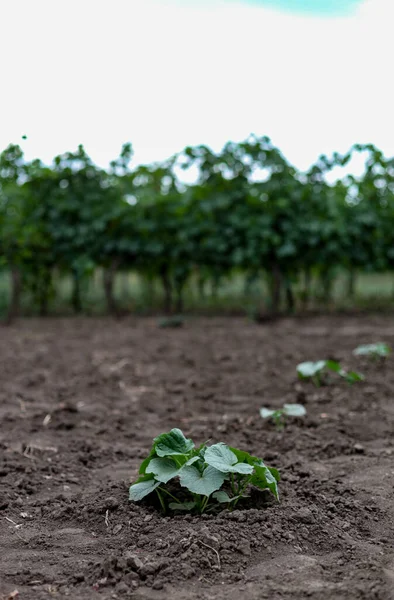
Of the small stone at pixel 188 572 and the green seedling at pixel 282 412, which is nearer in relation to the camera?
the small stone at pixel 188 572

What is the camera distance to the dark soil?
2.12 meters

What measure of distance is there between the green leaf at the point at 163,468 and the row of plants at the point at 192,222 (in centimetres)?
777

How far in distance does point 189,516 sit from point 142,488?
8.6 inches

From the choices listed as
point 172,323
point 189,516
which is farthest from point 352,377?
point 172,323

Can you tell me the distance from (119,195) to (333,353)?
5.68 m

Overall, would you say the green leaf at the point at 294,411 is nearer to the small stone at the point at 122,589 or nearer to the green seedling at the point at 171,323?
the small stone at the point at 122,589

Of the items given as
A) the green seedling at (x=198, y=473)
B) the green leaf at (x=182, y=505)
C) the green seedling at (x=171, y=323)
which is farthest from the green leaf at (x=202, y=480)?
the green seedling at (x=171, y=323)

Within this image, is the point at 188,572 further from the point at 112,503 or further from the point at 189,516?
the point at 112,503

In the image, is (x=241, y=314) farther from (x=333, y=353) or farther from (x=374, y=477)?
(x=374, y=477)

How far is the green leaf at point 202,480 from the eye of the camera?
2.44 metres

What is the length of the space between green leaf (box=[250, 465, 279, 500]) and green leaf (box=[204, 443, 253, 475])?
3.2 inches

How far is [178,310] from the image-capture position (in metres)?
11.5

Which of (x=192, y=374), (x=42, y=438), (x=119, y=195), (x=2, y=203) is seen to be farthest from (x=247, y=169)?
(x=42, y=438)

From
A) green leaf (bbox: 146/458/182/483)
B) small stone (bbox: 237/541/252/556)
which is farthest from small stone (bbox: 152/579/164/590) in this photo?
green leaf (bbox: 146/458/182/483)
